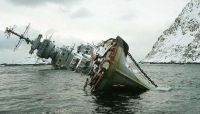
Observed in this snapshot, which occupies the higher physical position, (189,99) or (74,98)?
(189,99)

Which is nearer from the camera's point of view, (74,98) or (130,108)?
(130,108)

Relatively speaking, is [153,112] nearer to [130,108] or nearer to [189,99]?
[130,108]

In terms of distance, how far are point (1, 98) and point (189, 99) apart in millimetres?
20648

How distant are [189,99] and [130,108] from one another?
8.59 metres

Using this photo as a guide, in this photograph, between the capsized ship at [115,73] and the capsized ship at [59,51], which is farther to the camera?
the capsized ship at [59,51]

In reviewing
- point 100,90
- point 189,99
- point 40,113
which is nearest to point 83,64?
point 100,90

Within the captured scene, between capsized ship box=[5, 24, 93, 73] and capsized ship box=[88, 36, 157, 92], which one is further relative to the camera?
capsized ship box=[5, 24, 93, 73]

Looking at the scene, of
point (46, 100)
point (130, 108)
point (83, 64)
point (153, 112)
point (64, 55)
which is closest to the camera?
point (153, 112)

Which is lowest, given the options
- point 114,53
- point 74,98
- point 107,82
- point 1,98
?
point 1,98

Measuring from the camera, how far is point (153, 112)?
27.8 m

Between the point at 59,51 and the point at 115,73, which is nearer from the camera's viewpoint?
the point at 115,73

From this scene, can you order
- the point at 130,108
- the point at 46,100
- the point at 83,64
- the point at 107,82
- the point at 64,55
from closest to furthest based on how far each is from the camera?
1. the point at 130,108
2. the point at 46,100
3. the point at 107,82
4. the point at 83,64
5. the point at 64,55

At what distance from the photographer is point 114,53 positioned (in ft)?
127

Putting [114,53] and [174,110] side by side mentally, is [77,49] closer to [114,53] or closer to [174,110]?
[114,53]
